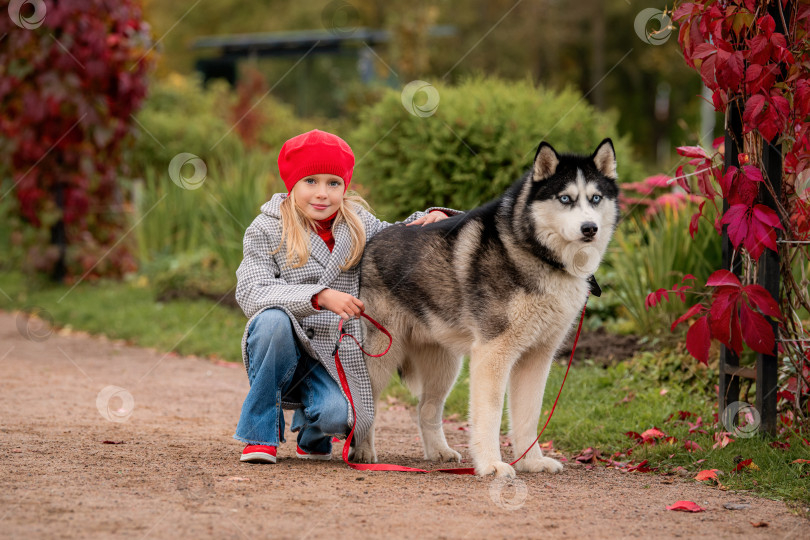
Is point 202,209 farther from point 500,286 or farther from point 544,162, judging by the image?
point 544,162

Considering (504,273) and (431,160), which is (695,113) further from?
(504,273)

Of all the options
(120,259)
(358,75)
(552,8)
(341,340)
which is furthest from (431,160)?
(552,8)

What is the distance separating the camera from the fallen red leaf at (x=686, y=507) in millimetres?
3520

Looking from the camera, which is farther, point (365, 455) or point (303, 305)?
point (365, 455)
